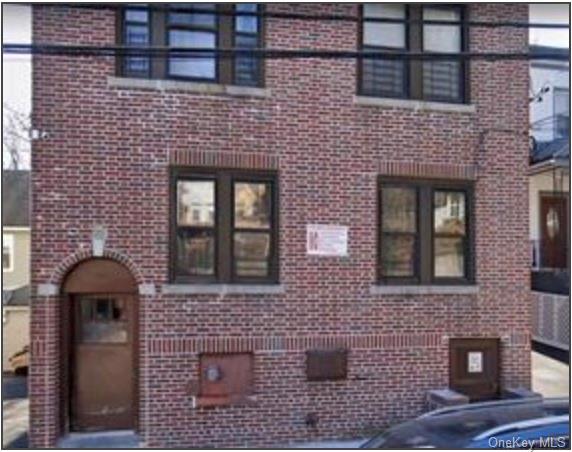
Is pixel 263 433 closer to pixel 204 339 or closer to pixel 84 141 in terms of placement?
pixel 204 339

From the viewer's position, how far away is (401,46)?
10.5m

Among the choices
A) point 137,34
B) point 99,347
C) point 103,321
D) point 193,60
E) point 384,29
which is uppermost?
point 384,29

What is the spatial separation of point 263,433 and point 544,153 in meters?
12.5

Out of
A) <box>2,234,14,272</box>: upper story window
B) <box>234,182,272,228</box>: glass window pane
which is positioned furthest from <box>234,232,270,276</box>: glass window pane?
<box>2,234,14,272</box>: upper story window

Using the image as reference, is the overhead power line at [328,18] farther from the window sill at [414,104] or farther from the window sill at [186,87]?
the window sill at [414,104]

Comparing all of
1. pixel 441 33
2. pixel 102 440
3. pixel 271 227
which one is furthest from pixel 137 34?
pixel 102 440

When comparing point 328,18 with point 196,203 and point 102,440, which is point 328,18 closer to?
point 196,203

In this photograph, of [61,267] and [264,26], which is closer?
[61,267]

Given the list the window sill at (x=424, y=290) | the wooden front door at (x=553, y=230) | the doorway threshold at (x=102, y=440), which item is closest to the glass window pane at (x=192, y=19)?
the window sill at (x=424, y=290)

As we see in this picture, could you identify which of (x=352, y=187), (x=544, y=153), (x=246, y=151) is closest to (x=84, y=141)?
(x=246, y=151)

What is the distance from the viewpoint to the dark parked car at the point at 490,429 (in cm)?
432

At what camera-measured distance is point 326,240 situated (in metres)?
9.83

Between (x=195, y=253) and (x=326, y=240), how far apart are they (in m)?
2.05

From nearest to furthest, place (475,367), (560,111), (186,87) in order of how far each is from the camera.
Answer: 1. (186,87)
2. (475,367)
3. (560,111)
